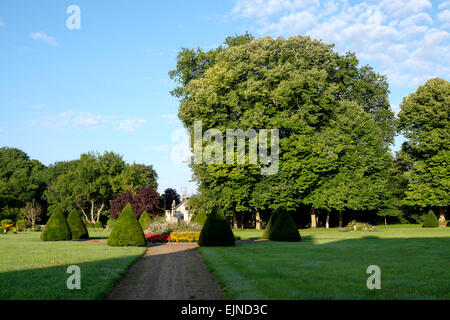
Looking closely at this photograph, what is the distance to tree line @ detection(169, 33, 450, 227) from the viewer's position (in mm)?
36562

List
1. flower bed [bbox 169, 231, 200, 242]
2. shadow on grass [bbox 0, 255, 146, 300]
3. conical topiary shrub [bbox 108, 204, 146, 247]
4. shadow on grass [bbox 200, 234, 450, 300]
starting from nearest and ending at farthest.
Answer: shadow on grass [bbox 200, 234, 450, 300], shadow on grass [bbox 0, 255, 146, 300], conical topiary shrub [bbox 108, 204, 146, 247], flower bed [bbox 169, 231, 200, 242]

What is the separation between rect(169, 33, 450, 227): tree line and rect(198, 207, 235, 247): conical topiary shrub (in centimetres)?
1261

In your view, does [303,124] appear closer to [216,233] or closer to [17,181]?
[216,233]

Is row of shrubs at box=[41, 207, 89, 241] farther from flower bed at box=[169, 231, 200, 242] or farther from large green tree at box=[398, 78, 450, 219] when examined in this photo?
large green tree at box=[398, 78, 450, 219]

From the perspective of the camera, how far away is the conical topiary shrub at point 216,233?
22656mm

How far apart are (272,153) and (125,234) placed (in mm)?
18697

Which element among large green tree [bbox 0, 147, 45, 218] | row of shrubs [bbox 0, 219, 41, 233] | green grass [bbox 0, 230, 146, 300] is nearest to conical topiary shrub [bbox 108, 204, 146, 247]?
green grass [bbox 0, 230, 146, 300]

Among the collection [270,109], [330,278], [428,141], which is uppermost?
[270,109]

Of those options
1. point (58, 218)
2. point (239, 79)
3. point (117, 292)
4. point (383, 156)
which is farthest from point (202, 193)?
point (117, 292)

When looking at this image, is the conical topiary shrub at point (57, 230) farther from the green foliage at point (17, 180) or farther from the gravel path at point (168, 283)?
the green foliage at point (17, 180)

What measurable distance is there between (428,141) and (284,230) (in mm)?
25163

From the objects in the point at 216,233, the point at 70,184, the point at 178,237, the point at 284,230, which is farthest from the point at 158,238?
the point at 70,184

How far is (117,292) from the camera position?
9.34 meters

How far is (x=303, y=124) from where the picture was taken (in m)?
37.5
